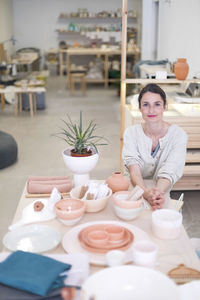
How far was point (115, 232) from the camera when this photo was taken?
5.27 feet

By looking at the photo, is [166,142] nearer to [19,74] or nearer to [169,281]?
[169,281]

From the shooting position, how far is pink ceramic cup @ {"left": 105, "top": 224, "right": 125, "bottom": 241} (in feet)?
5.12

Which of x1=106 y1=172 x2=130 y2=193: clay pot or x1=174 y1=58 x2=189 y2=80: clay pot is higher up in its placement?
x1=174 y1=58 x2=189 y2=80: clay pot

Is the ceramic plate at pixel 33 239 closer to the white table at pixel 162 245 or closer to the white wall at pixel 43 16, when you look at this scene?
Answer: the white table at pixel 162 245

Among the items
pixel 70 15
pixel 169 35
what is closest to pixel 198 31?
pixel 169 35

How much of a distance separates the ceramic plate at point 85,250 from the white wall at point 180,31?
12.1 ft

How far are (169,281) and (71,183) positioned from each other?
39.9 inches

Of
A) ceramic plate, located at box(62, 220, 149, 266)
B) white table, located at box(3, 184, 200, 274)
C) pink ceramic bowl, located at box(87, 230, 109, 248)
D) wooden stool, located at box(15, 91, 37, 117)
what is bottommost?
wooden stool, located at box(15, 91, 37, 117)

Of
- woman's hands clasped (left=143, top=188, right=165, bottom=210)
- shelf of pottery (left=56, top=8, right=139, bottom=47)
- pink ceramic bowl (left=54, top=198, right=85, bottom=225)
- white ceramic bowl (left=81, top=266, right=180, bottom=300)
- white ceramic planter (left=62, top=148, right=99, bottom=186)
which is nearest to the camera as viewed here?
white ceramic bowl (left=81, top=266, right=180, bottom=300)

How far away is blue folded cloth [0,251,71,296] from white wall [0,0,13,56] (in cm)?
982

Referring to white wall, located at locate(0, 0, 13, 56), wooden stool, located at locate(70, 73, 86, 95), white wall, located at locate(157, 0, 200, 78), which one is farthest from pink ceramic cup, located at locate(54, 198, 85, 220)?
white wall, located at locate(0, 0, 13, 56)

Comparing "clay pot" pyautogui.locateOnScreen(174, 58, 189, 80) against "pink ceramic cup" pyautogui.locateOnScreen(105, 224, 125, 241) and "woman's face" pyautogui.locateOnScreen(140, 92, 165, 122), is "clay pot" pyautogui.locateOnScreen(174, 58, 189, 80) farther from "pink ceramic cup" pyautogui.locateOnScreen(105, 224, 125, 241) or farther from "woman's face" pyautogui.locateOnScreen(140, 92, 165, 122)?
"pink ceramic cup" pyautogui.locateOnScreen(105, 224, 125, 241)

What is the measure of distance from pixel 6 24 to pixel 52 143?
22.6 ft

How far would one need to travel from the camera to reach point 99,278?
1222 millimetres
